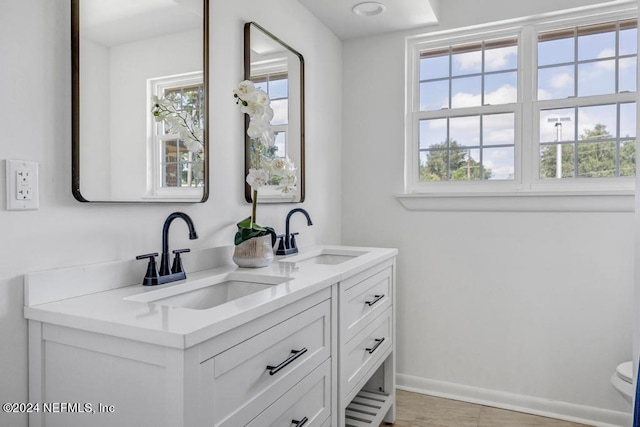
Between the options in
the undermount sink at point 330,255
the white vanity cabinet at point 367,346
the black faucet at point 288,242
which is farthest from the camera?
the undermount sink at point 330,255

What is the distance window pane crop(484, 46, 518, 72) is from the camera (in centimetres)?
255

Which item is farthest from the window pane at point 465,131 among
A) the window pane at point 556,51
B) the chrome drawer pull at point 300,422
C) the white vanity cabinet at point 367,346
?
the chrome drawer pull at point 300,422

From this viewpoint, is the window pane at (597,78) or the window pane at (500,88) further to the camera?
the window pane at (500,88)

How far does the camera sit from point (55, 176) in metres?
1.17

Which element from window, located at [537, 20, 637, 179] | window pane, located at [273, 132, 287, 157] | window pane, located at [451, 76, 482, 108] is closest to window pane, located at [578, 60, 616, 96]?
window, located at [537, 20, 637, 179]

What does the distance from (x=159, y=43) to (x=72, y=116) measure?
0.44m

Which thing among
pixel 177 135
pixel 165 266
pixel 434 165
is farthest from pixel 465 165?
pixel 165 266

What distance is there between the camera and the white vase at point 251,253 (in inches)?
66.7

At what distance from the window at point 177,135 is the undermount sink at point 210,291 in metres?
0.35

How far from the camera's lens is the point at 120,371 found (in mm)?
958

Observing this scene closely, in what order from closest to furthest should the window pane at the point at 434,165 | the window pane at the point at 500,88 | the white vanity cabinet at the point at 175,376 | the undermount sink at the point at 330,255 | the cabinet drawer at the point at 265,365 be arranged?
the white vanity cabinet at the point at 175,376 < the cabinet drawer at the point at 265,365 < the undermount sink at the point at 330,255 < the window pane at the point at 500,88 < the window pane at the point at 434,165

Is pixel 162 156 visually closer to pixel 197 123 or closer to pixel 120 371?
pixel 197 123

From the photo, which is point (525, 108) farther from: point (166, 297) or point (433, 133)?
point (166, 297)

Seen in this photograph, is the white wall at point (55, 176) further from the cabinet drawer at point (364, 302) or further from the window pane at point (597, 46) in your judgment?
the window pane at point (597, 46)
